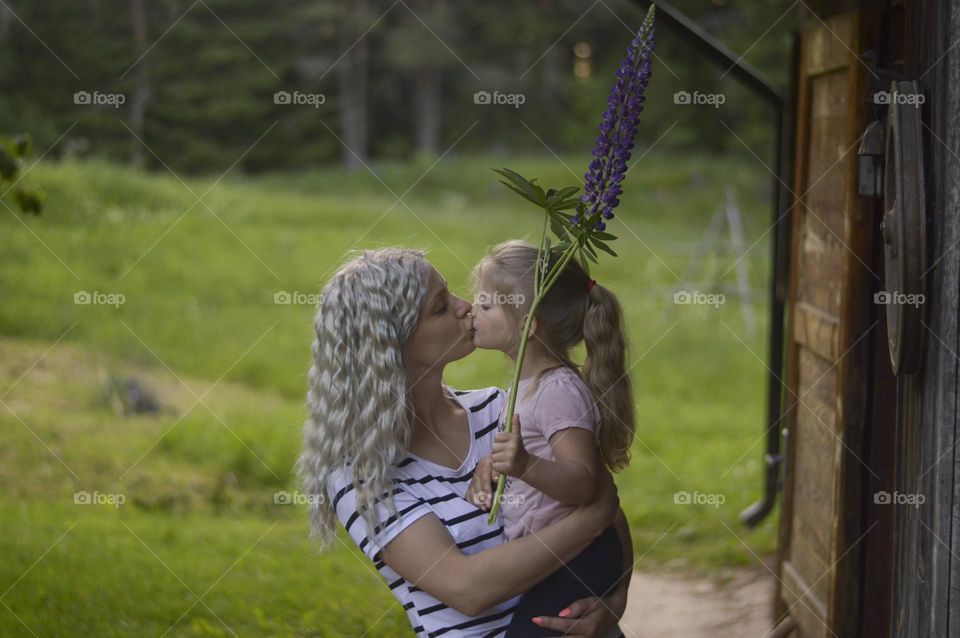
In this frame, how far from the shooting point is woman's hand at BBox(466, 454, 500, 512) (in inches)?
82.0

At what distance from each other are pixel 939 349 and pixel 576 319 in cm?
68

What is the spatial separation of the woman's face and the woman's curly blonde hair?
0.03 meters

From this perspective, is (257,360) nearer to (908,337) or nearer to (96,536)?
(96,536)

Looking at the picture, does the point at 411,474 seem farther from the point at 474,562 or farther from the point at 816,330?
the point at 816,330

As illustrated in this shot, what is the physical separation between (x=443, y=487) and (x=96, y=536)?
321cm

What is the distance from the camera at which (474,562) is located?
6.63ft

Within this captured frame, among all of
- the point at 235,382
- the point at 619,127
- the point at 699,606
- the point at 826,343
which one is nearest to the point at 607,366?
the point at 619,127

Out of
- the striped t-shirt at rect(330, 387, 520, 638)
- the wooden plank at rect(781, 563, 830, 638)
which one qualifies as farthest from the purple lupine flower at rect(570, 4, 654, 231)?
the wooden plank at rect(781, 563, 830, 638)

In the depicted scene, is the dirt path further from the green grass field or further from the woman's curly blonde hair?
the woman's curly blonde hair

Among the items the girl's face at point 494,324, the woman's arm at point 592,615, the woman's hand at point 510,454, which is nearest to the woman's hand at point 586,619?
the woman's arm at point 592,615

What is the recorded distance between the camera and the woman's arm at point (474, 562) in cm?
201

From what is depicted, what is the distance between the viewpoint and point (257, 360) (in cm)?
849

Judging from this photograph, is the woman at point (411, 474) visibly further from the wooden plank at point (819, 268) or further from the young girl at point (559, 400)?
the wooden plank at point (819, 268)

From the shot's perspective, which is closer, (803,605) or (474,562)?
(474,562)
